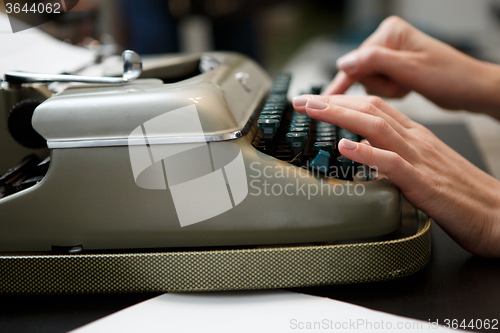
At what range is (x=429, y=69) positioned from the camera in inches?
41.5

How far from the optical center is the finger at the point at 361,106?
671 mm

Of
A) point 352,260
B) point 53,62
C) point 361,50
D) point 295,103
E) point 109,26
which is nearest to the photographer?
point 352,260

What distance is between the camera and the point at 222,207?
0.59 m

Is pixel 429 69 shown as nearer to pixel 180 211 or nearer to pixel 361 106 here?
pixel 361 106

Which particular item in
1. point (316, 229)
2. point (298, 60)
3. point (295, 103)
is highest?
point (295, 103)

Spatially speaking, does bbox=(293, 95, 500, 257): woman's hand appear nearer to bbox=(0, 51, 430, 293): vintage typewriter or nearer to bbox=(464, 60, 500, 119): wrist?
bbox=(0, 51, 430, 293): vintage typewriter

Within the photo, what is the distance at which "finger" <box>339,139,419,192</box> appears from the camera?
583 millimetres

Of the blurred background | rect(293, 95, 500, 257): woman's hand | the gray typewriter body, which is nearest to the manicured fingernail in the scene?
rect(293, 95, 500, 257): woman's hand

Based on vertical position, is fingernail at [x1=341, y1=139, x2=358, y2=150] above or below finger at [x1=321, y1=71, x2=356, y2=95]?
above

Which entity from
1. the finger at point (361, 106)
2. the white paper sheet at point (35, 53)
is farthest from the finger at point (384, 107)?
the white paper sheet at point (35, 53)

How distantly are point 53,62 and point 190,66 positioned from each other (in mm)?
340

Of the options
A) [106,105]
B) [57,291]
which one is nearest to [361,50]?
[106,105]

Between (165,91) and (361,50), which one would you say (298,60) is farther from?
(165,91)

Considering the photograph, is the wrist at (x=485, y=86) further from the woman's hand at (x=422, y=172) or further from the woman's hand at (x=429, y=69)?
the woman's hand at (x=422, y=172)
